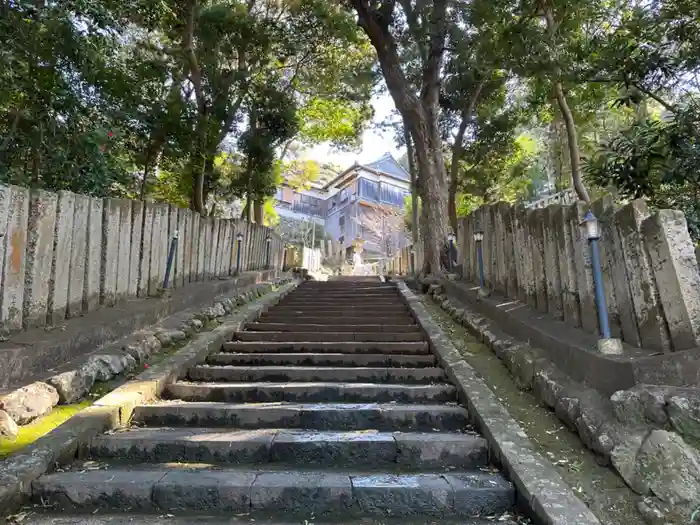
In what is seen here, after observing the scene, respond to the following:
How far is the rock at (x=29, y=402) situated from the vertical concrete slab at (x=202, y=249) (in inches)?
181

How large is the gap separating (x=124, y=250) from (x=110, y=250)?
305mm

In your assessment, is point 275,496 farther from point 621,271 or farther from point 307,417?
point 621,271

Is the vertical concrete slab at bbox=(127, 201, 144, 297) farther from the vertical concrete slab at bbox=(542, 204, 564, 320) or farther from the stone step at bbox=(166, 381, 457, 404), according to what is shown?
the vertical concrete slab at bbox=(542, 204, 564, 320)

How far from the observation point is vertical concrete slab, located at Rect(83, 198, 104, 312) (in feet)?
15.7

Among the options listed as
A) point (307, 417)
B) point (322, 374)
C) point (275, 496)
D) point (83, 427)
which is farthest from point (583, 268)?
point (83, 427)

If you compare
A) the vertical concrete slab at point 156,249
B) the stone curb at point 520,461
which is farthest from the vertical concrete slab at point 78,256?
the stone curb at point 520,461

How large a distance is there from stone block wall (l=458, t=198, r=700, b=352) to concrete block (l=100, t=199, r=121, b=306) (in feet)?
14.7

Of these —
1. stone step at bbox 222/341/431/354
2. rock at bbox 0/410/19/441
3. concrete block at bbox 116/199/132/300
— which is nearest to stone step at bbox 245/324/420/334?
stone step at bbox 222/341/431/354

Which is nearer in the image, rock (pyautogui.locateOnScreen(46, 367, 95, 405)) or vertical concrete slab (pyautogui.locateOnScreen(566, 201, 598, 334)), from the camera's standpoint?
rock (pyautogui.locateOnScreen(46, 367, 95, 405))

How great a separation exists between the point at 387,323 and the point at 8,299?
186 inches

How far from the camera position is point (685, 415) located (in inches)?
103

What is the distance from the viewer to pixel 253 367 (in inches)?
201

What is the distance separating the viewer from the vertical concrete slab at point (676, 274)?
9.55 feet

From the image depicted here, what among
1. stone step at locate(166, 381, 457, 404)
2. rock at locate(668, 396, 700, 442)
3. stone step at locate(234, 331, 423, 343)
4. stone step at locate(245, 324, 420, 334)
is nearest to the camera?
rock at locate(668, 396, 700, 442)
